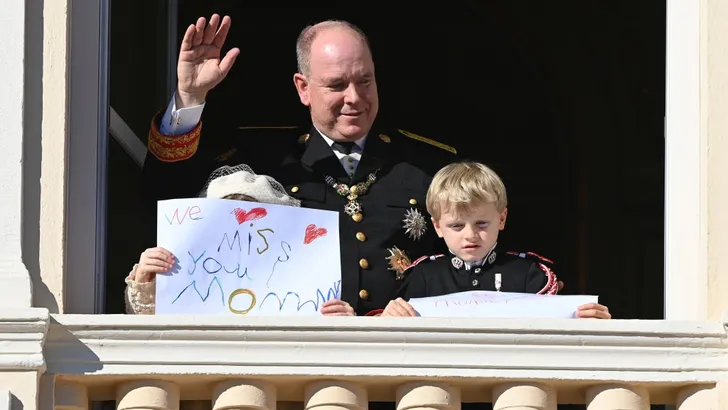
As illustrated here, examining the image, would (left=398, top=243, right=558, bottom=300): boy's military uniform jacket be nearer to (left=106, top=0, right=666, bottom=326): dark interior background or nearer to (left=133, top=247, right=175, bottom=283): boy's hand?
(left=133, top=247, right=175, bottom=283): boy's hand

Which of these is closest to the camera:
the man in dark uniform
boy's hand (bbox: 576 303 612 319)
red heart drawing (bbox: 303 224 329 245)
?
boy's hand (bbox: 576 303 612 319)

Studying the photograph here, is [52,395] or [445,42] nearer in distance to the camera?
[52,395]

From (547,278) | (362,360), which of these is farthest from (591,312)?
(362,360)

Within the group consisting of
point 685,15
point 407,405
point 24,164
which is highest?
point 685,15

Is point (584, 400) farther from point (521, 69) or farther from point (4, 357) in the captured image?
point (521, 69)

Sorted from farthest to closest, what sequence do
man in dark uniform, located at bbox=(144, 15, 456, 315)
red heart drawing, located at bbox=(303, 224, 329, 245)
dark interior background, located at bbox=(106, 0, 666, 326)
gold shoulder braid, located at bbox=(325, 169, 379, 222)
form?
dark interior background, located at bbox=(106, 0, 666, 326) < gold shoulder braid, located at bbox=(325, 169, 379, 222) < man in dark uniform, located at bbox=(144, 15, 456, 315) < red heart drawing, located at bbox=(303, 224, 329, 245)

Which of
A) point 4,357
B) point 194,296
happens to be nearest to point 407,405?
point 194,296

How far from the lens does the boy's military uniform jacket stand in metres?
6.80

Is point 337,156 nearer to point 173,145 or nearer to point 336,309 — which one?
point 173,145

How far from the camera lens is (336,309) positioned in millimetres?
6484

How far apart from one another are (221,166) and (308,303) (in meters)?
0.71

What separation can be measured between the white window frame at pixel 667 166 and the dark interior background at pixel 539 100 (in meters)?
2.82

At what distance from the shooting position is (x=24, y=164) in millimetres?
6457

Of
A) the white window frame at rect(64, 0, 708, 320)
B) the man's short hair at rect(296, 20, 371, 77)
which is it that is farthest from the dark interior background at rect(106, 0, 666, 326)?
the white window frame at rect(64, 0, 708, 320)
